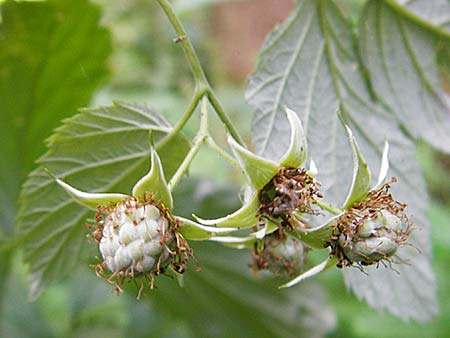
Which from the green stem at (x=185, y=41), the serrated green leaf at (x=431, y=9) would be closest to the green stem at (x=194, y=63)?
the green stem at (x=185, y=41)

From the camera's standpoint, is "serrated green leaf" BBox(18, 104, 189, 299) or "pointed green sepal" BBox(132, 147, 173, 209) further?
"serrated green leaf" BBox(18, 104, 189, 299)

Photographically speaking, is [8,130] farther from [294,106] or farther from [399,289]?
[399,289]

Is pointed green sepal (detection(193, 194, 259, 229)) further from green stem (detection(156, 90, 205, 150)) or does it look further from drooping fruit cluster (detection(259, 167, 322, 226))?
green stem (detection(156, 90, 205, 150))

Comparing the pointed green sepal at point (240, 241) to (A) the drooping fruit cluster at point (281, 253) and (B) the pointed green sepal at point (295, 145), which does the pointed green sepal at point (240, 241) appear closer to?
(A) the drooping fruit cluster at point (281, 253)

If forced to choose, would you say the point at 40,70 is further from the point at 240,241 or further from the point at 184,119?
the point at 240,241

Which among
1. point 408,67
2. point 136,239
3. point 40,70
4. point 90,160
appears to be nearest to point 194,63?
point 90,160

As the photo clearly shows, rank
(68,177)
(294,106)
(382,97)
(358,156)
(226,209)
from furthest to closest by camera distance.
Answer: (226,209) → (382,97) → (294,106) → (68,177) → (358,156)

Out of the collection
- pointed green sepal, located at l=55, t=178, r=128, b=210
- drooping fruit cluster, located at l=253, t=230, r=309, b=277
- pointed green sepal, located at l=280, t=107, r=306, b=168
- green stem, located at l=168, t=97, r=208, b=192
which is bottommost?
drooping fruit cluster, located at l=253, t=230, r=309, b=277

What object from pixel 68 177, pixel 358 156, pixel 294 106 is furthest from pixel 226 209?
pixel 358 156

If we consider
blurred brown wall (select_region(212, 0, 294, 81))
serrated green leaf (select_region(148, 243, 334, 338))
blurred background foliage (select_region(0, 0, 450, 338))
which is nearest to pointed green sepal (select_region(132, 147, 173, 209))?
blurred background foliage (select_region(0, 0, 450, 338))
